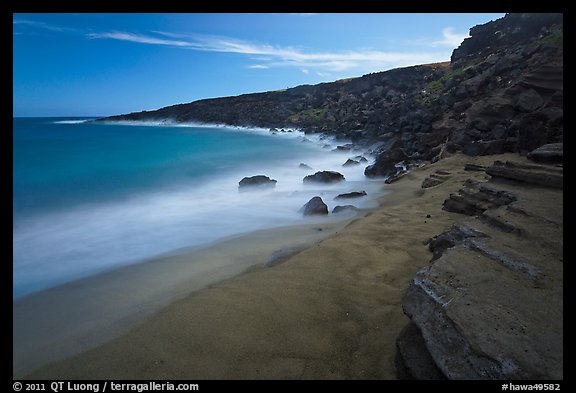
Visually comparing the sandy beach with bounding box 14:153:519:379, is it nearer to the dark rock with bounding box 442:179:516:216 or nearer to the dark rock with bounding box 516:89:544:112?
the dark rock with bounding box 442:179:516:216

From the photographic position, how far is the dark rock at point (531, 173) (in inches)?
220

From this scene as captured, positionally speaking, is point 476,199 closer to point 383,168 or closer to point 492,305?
point 492,305

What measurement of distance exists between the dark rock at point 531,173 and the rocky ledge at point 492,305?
1434mm

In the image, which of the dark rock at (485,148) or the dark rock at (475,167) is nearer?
the dark rock at (475,167)

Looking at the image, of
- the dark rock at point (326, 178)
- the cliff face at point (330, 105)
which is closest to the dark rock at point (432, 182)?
the dark rock at point (326, 178)

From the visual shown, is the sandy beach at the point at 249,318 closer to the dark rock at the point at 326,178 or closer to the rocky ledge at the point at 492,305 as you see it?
the rocky ledge at the point at 492,305

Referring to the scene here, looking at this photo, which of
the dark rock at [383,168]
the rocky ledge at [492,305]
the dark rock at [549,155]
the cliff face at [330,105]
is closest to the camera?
the rocky ledge at [492,305]

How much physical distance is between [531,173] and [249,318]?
18.9 feet

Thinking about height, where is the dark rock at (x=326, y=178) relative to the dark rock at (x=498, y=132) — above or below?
below

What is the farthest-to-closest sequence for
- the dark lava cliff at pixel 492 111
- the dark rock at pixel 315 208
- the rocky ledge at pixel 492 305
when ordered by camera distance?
the dark lava cliff at pixel 492 111
the dark rock at pixel 315 208
the rocky ledge at pixel 492 305

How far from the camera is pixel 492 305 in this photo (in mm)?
2705
